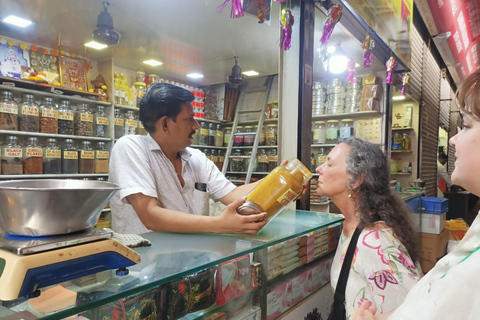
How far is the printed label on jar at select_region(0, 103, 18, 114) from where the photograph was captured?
3.96m

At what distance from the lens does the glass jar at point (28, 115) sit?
4.18m

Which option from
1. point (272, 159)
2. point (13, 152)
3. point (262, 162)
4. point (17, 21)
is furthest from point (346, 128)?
point (17, 21)

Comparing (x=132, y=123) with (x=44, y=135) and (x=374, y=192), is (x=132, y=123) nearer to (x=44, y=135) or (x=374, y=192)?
(x=44, y=135)

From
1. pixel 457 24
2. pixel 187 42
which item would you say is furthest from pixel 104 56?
pixel 457 24

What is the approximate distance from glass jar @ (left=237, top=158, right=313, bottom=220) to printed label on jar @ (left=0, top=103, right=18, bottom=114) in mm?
3997

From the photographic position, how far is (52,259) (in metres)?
0.60

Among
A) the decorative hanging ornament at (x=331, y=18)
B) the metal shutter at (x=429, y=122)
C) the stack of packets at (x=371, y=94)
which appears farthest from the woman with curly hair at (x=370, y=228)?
the metal shutter at (x=429, y=122)

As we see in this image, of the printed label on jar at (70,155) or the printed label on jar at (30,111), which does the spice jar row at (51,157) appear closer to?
the printed label on jar at (70,155)

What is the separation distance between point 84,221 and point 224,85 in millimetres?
6564

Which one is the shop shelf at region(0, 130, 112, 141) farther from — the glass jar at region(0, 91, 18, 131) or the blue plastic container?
the blue plastic container

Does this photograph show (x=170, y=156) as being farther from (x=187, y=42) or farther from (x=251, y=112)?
(x=251, y=112)

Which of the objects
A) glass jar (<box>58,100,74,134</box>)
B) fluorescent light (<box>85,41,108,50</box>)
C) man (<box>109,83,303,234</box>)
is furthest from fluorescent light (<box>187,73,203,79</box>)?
man (<box>109,83,303,234</box>)

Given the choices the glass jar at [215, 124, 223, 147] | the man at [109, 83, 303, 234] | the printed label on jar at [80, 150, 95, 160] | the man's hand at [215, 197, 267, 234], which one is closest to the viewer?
the man's hand at [215, 197, 267, 234]

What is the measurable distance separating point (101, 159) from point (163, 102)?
369 cm
